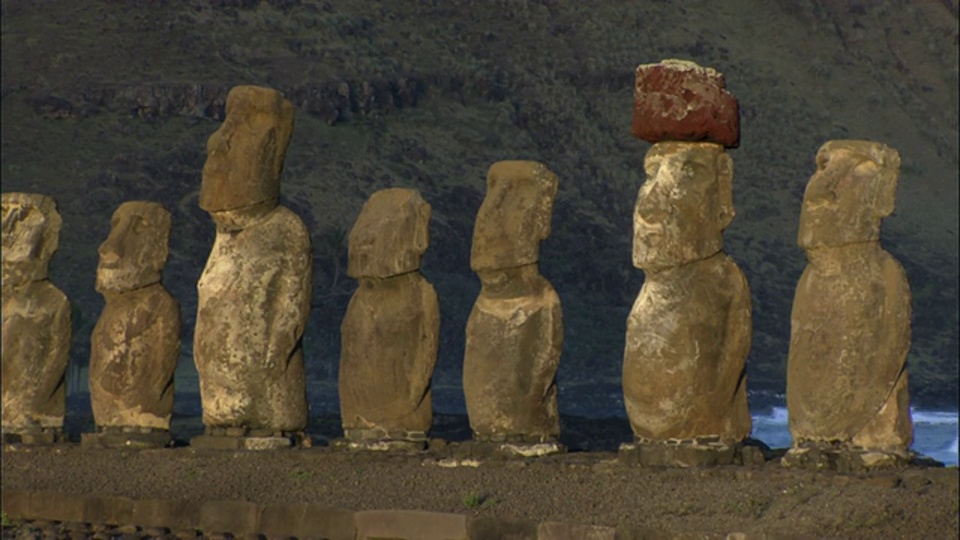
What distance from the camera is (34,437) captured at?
710 inches

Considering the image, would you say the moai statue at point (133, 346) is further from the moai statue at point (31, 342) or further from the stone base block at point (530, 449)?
the stone base block at point (530, 449)

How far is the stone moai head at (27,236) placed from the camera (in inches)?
727

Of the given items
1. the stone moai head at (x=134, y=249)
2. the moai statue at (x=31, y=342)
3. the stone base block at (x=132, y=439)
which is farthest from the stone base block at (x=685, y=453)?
the moai statue at (x=31, y=342)

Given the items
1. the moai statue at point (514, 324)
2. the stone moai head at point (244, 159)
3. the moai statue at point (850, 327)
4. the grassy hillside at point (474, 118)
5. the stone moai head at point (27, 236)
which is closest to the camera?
the moai statue at point (850, 327)

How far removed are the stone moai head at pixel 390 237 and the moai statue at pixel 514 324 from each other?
2.38 ft

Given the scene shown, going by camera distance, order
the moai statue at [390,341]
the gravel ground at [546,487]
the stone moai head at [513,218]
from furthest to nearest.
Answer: the moai statue at [390,341]
the stone moai head at [513,218]
the gravel ground at [546,487]

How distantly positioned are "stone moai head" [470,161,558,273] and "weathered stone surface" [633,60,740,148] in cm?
139

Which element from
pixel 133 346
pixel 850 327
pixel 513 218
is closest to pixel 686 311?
pixel 850 327

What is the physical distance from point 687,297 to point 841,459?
1.54 metres

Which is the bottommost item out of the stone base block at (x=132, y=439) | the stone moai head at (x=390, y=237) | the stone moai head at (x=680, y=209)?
the stone base block at (x=132, y=439)

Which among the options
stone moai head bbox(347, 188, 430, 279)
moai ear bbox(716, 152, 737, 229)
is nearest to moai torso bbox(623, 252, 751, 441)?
moai ear bbox(716, 152, 737, 229)

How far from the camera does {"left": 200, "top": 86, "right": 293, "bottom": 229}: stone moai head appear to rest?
16.1 metres

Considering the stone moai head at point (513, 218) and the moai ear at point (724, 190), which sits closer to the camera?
the moai ear at point (724, 190)

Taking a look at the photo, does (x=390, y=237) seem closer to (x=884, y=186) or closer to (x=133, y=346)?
(x=133, y=346)
